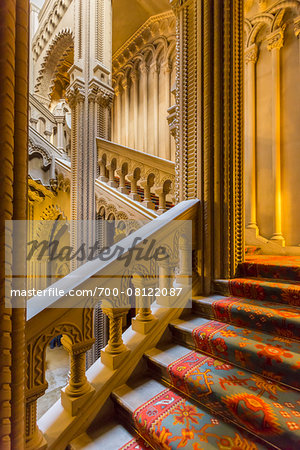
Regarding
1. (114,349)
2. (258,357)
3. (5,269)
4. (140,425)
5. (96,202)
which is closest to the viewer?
(5,269)

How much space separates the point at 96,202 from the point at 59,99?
8.18 metres

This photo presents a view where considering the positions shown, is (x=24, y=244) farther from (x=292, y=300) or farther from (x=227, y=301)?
(x=292, y=300)

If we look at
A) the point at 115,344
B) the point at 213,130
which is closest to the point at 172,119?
the point at 213,130

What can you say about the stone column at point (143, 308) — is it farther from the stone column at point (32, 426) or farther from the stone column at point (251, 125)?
the stone column at point (251, 125)

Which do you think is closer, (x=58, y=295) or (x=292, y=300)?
(x=58, y=295)

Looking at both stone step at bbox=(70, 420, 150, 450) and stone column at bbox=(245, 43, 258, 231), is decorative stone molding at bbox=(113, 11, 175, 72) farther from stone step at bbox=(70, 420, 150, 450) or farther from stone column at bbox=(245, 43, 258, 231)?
stone step at bbox=(70, 420, 150, 450)

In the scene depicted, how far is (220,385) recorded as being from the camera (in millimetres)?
1151

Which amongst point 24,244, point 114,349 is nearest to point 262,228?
point 114,349

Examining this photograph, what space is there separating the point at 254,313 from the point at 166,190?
1820 mm

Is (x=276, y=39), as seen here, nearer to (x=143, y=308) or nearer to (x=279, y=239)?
(x=279, y=239)

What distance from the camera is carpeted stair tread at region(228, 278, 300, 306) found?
1.60 metres

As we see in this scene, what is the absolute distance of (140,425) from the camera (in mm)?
1092

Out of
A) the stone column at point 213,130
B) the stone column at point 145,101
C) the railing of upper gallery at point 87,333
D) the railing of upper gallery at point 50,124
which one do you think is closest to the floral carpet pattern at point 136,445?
the railing of upper gallery at point 87,333

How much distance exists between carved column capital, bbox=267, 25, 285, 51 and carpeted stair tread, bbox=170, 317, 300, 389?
13.4 ft
